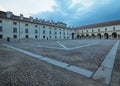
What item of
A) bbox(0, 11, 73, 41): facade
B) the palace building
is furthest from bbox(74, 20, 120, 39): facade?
bbox(0, 11, 73, 41): facade

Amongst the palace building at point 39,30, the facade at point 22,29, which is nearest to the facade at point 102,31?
the palace building at point 39,30

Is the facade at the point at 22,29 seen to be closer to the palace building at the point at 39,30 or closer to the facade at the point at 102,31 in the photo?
the palace building at the point at 39,30

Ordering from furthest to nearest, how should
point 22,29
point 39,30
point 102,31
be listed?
point 102,31
point 39,30
point 22,29

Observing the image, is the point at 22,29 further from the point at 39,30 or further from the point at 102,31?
the point at 102,31

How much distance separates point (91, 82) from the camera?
2.89 m

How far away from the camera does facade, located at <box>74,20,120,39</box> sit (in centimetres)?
4801

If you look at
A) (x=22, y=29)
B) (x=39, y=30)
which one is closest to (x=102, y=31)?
(x=39, y=30)

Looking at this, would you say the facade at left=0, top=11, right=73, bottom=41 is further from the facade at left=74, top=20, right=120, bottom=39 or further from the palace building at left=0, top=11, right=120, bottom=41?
the facade at left=74, top=20, right=120, bottom=39

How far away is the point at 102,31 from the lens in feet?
172

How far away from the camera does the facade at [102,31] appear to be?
48006 mm

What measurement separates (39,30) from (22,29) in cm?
744

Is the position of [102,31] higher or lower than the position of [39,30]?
higher

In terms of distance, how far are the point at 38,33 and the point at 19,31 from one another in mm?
8075

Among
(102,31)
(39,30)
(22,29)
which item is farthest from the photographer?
(102,31)
